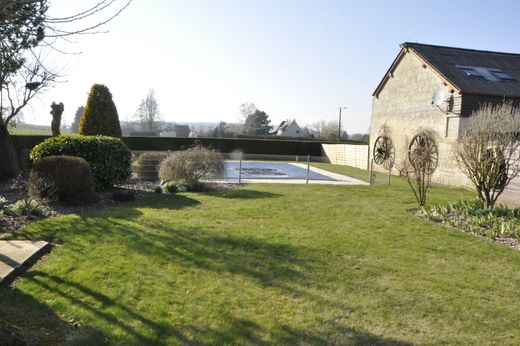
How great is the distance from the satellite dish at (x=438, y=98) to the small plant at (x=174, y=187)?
40.4ft

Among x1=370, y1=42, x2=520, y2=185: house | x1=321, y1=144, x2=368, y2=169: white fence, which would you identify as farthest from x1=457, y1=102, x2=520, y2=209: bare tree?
x1=321, y1=144, x2=368, y2=169: white fence

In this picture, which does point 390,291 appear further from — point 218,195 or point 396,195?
point 396,195

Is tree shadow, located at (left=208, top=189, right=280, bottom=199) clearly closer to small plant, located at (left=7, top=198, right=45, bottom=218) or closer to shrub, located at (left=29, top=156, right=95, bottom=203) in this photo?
shrub, located at (left=29, top=156, right=95, bottom=203)

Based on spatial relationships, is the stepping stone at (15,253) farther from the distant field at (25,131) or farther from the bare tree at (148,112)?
Answer: the bare tree at (148,112)

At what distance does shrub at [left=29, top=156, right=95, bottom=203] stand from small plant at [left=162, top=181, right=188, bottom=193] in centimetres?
296

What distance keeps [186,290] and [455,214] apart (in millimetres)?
7023

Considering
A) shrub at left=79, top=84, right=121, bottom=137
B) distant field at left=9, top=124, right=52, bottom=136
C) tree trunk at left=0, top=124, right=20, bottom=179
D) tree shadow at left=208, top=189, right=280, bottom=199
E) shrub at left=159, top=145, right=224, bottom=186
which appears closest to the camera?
tree shadow at left=208, top=189, right=280, bottom=199

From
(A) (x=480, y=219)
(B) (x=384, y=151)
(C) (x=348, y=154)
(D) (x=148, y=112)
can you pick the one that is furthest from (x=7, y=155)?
(D) (x=148, y=112)

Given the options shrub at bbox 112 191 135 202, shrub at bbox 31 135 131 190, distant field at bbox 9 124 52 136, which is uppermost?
distant field at bbox 9 124 52 136

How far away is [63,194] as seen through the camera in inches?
328

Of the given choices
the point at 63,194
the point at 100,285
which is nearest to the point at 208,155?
the point at 63,194

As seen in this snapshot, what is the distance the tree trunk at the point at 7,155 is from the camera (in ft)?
39.3

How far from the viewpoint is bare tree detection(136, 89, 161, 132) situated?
64.5m

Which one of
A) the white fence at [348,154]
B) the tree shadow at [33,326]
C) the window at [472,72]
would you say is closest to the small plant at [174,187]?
the tree shadow at [33,326]
